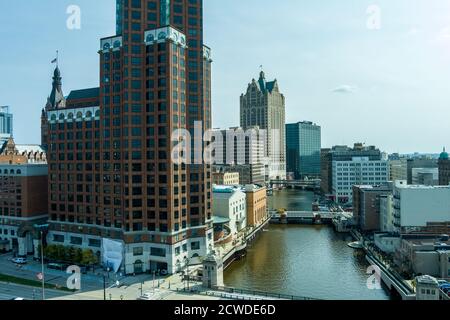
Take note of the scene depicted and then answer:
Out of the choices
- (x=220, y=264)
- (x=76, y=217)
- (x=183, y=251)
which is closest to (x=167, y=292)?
(x=220, y=264)

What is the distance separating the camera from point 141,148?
46.3 metres

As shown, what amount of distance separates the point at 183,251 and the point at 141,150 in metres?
12.5

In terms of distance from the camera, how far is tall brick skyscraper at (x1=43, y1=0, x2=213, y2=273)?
4578cm

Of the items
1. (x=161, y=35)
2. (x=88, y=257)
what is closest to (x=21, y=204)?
(x=88, y=257)

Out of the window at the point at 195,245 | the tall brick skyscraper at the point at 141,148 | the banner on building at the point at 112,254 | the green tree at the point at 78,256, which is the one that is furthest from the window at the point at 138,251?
the green tree at the point at 78,256

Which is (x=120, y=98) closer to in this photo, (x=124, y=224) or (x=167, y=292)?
(x=124, y=224)

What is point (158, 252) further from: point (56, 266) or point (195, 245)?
point (56, 266)

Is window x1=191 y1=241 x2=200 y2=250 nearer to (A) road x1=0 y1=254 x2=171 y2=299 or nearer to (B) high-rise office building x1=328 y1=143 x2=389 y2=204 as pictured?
(A) road x1=0 y1=254 x2=171 y2=299

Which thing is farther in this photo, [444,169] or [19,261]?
[444,169]

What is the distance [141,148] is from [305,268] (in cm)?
2399

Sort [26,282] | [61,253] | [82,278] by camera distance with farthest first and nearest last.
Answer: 1. [61,253]
2. [82,278]
3. [26,282]

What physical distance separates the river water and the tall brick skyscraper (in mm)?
7408

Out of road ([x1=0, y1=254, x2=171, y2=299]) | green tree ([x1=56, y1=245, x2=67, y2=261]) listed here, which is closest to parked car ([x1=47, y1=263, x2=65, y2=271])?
road ([x1=0, y1=254, x2=171, y2=299])

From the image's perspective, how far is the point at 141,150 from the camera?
46312 mm
